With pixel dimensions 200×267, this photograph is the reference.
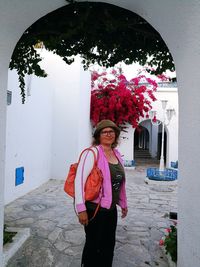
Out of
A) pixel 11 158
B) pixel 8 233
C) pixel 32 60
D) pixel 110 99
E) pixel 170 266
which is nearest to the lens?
pixel 170 266

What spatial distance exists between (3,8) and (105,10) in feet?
3.01

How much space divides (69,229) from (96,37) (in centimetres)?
286

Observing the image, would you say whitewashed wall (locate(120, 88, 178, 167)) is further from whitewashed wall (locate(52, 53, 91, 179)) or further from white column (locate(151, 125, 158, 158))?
white column (locate(151, 125, 158, 158))

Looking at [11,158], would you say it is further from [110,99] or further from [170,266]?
[110,99]

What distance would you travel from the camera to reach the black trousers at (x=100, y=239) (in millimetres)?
2188

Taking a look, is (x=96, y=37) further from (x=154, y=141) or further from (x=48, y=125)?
(x=154, y=141)

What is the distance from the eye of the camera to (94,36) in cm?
267

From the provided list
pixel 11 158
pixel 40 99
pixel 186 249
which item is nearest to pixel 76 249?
pixel 186 249

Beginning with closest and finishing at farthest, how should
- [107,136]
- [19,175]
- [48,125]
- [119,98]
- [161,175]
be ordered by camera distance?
[107,136] → [19,175] → [48,125] → [161,175] → [119,98]

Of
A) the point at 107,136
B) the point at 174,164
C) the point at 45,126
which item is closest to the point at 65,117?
the point at 45,126

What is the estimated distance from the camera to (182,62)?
2.04 metres

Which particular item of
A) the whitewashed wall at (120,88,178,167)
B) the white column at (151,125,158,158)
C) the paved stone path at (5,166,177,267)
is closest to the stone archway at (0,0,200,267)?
the paved stone path at (5,166,177,267)

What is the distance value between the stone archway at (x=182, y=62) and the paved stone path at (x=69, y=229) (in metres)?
0.92

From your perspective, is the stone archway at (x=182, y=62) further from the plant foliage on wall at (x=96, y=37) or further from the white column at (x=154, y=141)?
the white column at (x=154, y=141)
